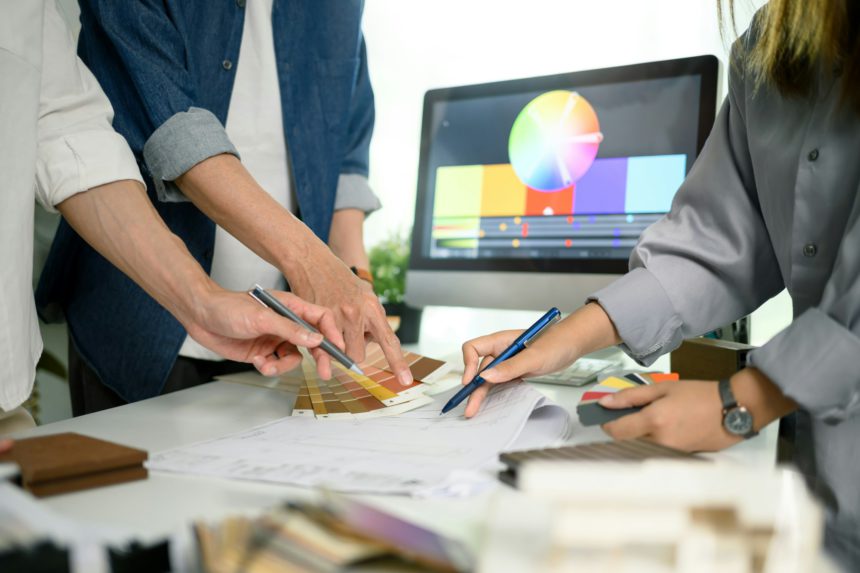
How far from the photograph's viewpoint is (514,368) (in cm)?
81

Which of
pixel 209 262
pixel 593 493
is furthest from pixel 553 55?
pixel 593 493

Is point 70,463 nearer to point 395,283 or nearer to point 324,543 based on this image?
point 324,543

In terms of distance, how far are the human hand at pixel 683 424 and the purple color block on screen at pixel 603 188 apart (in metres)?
0.83

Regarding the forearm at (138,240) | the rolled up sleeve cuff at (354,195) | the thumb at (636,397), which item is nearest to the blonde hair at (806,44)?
the thumb at (636,397)

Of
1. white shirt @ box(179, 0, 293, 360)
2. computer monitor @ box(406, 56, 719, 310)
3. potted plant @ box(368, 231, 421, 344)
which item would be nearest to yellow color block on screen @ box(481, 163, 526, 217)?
computer monitor @ box(406, 56, 719, 310)

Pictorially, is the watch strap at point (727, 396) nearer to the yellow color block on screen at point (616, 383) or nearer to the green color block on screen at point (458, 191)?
the yellow color block on screen at point (616, 383)

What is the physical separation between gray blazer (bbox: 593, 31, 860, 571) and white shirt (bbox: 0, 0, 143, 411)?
0.69 meters

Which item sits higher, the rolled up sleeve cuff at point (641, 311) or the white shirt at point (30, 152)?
the white shirt at point (30, 152)

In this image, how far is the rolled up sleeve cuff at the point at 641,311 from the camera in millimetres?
868

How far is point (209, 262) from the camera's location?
1.19 metres

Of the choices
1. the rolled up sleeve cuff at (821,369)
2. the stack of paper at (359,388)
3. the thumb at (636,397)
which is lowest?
the stack of paper at (359,388)

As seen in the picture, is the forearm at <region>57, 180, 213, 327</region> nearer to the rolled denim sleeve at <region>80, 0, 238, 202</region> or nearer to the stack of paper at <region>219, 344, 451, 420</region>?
the rolled denim sleeve at <region>80, 0, 238, 202</region>

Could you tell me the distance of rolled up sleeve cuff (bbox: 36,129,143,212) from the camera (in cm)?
88

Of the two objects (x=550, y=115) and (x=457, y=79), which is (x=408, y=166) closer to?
(x=457, y=79)
